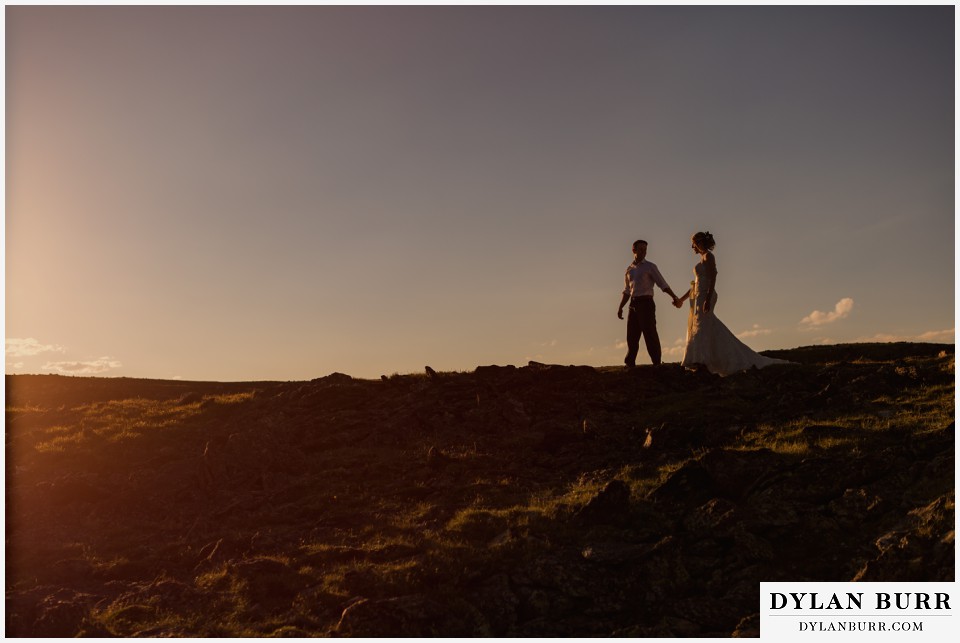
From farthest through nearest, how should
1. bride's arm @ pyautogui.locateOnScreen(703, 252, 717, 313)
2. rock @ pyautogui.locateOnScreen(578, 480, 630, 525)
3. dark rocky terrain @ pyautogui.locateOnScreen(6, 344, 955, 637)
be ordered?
bride's arm @ pyautogui.locateOnScreen(703, 252, 717, 313) → rock @ pyautogui.locateOnScreen(578, 480, 630, 525) → dark rocky terrain @ pyautogui.locateOnScreen(6, 344, 955, 637)

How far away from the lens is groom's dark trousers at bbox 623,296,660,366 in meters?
25.8

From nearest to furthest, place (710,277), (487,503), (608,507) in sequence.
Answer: (608,507), (487,503), (710,277)

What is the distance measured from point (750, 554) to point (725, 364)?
1264cm

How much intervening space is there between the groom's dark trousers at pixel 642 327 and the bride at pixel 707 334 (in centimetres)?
84

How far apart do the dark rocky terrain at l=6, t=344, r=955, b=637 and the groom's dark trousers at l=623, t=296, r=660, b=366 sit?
724 mm

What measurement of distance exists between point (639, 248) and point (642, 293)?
52.3 inches

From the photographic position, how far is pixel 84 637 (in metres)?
13.2

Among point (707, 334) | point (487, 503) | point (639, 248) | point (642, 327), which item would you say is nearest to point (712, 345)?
point (707, 334)

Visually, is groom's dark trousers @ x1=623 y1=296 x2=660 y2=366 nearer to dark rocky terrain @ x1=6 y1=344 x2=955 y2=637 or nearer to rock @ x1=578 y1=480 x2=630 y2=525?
dark rocky terrain @ x1=6 y1=344 x2=955 y2=637

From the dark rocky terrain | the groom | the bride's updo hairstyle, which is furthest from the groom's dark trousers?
the bride's updo hairstyle

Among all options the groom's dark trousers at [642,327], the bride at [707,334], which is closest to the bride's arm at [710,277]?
the bride at [707,334]

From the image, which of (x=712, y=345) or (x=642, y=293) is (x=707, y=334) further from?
(x=642, y=293)

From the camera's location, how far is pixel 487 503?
1738cm

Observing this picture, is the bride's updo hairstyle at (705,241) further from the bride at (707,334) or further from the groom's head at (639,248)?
the groom's head at (639,248)
